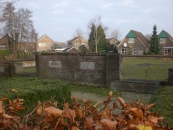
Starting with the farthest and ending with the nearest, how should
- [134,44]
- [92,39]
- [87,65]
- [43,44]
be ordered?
[43,44] → [92,39] → [134,44] → [87,65]

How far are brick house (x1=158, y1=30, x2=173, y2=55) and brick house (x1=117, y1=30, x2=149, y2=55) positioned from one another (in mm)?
4287

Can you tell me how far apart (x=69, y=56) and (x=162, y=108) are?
34.5 feet

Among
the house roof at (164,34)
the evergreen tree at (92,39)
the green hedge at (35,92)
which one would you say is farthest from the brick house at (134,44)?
the green hedge at (35,92)

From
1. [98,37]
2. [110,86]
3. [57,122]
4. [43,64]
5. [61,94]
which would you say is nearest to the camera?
[57,122]

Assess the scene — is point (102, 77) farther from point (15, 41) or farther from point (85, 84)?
point (15, 41)

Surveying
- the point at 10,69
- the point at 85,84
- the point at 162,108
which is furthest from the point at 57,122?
the point at 10,69

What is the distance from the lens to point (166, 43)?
55812 millimetres

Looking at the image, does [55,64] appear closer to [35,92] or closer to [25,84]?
[25,84]

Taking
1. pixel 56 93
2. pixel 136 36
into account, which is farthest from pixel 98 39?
pixel 56 93

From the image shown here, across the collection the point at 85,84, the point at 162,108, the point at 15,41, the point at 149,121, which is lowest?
the point at 85,84

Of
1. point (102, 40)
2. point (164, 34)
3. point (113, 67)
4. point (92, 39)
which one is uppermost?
point (164, 34)

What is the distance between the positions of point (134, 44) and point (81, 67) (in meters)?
48.1

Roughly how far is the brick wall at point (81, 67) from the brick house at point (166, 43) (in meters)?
48.4

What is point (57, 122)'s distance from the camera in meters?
1.09
